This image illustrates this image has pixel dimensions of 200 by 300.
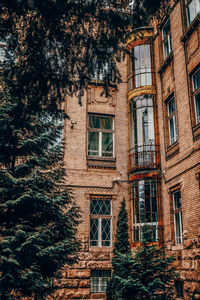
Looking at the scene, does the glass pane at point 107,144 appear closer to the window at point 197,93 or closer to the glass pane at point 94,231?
the glass pane at point 94,231

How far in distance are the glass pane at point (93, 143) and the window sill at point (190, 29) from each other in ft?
19.5

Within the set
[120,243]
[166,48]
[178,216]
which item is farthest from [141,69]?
[120,243]

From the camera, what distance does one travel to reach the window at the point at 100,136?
52.0 ft

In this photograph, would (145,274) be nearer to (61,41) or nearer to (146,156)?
(146,156)

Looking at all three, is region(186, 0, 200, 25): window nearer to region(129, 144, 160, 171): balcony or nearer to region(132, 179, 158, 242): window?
region(129, 144, 160, 171): balcony

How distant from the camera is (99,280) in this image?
13859 millimetres

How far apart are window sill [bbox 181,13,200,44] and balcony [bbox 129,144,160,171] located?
4581 mm

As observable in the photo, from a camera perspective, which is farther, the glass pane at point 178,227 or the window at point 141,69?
the window at point 141,69

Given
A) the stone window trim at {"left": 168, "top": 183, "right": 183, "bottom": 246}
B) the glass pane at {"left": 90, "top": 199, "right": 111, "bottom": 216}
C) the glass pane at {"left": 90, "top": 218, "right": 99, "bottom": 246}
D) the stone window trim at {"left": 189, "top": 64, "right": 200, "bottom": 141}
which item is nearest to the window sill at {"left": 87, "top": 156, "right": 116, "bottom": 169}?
the glass pane at {"left": 90, "top": 199, "right": 111, "bottom": 216}

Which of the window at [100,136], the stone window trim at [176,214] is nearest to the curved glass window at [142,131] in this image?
the window at [100,136]

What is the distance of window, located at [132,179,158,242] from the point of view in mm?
13875

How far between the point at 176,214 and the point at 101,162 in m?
4.45

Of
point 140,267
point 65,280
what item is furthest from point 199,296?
point 65,280

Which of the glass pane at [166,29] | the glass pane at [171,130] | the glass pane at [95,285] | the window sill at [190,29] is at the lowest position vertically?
the glass pane at [95,285]
